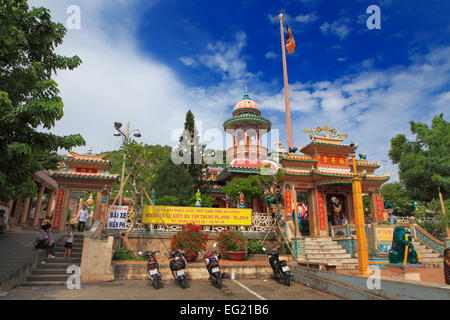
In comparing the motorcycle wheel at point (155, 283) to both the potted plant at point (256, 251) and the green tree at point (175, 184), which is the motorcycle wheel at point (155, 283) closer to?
the potted plant at point (256, 251)

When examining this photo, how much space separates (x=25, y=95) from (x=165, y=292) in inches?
294

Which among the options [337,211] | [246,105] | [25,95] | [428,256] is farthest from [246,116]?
[25,95]

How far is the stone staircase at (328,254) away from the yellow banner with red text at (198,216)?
3645 mm

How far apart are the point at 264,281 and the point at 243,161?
1476 cm

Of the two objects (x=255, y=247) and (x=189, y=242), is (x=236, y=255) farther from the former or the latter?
(x=189, y=242)

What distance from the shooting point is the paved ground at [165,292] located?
307 inches

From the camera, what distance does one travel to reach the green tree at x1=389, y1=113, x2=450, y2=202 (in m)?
26.4

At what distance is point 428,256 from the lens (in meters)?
15.3

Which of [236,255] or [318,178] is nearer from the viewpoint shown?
[236,255]

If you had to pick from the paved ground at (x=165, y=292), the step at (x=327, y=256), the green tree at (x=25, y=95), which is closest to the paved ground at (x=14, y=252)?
the paved ground at (x=165, y=292)

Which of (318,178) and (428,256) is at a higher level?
(318,178)

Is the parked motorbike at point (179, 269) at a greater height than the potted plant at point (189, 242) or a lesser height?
lesser
